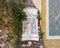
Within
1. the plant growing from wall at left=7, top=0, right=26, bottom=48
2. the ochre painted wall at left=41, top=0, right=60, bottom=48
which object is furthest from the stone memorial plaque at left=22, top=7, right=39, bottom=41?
the ochre painted wall at left=41, top=0, right=60, bottom=48

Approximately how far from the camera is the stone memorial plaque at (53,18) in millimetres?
4496

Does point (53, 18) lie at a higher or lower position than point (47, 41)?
higher

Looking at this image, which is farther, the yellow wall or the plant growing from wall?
the yellow wall

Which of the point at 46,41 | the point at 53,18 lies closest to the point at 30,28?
the point at 46,41

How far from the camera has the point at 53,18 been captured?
4531 millimetres

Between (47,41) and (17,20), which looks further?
(47,41)

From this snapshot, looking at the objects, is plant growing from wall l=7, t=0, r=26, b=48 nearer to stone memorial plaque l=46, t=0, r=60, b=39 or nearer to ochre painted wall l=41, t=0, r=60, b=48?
ochre painted wall l=41, t=0, r=60, b=48

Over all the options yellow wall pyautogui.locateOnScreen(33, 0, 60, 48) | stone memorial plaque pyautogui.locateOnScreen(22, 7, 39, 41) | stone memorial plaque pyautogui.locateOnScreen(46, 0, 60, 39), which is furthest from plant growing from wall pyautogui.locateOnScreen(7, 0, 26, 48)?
stone memorial plaque pyautogui.locateOnScreen(46, 0, 60, 39)

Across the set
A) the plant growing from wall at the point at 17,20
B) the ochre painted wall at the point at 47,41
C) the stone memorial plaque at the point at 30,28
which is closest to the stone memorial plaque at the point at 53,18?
the ochre painted wall at the point at 47,41

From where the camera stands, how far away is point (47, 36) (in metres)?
4.45

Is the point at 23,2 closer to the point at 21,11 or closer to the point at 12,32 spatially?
the point at 21,11

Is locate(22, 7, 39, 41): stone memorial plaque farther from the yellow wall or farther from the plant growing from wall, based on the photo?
the yellow wall

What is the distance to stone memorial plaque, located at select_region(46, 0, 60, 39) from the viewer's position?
4.50m

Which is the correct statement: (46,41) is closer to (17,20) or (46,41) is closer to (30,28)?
(30,28)
